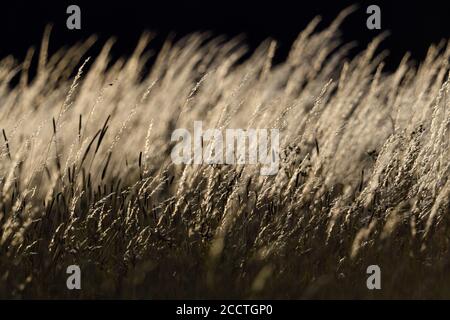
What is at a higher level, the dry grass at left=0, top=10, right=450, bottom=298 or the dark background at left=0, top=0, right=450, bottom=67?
the dark background at left=0, top=0, right=450, bottom=67

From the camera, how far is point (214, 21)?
43.7 feet

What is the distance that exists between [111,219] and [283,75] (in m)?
1.76

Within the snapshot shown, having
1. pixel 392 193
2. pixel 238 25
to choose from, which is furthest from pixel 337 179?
pixel 238 25

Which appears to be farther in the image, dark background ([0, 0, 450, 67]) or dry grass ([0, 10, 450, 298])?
dark background ([0, 0, 450, 67])

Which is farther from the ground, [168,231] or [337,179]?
[337,179]

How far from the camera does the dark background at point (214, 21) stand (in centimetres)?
1303

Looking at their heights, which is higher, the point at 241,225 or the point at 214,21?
the point at 214,21

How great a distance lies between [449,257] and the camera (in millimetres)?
3658

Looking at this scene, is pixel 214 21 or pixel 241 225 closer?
pixel 241 225

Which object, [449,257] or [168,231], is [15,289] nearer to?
[168,231]

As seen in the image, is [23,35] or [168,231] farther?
[23,35]

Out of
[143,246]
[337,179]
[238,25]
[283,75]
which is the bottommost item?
[143,246]

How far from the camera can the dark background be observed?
42.8 ft

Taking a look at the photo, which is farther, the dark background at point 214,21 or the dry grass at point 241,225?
the dark background at point 214,21
